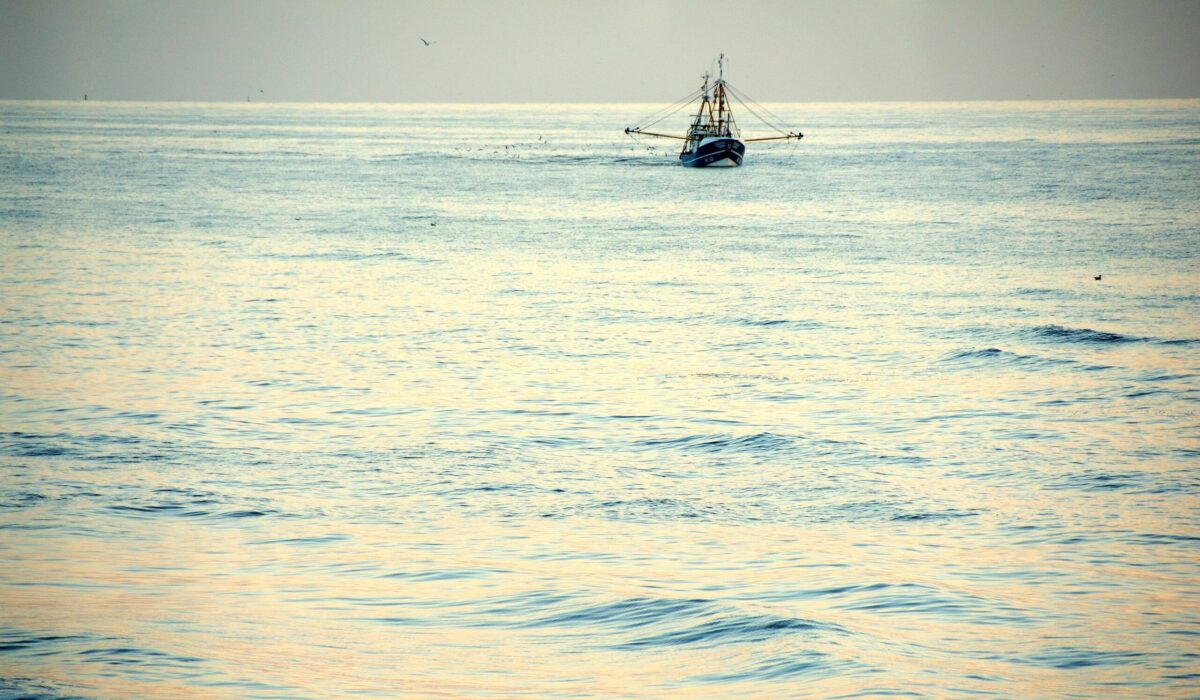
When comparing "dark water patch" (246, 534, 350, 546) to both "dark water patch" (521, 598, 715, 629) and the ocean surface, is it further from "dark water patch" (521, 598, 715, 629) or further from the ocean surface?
"dark water patch" (521, 598, 715, 629)

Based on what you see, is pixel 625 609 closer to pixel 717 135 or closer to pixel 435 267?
pixel 435 267

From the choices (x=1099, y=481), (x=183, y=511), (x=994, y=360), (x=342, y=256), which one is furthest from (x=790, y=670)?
(x=342, y=256)

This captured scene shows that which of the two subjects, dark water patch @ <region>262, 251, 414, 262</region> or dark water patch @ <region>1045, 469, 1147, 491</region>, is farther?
dark water patch @ <region>262, 251, 414, 262</region>

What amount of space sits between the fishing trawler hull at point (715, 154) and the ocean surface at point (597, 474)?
251 ft

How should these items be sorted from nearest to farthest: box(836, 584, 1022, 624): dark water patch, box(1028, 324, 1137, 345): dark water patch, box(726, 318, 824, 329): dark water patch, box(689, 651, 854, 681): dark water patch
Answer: box(689, 651, 854, 681): dark water patch
box(836, 584, 1022, 624): dark water patch
box(1028, 324, 1137, 345): dark water patch
box(726, 318, 824, 329): dark water patch

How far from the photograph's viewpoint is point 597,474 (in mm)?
20516

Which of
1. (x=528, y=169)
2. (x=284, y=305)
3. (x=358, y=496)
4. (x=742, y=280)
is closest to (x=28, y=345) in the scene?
(x=284, y=305)

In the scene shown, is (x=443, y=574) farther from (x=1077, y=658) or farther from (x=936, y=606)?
(x=1077, y=658)

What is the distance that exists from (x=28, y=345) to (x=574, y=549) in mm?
20422

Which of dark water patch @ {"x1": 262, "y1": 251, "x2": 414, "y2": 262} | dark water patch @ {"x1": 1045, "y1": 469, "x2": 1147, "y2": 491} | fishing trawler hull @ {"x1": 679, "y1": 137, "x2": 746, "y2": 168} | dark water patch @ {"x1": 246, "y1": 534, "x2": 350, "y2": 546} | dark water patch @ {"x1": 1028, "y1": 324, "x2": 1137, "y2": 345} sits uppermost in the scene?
fishing trawler hull @ {"x1": 679, "y1": 137, "x2": 746, "y2": 168}

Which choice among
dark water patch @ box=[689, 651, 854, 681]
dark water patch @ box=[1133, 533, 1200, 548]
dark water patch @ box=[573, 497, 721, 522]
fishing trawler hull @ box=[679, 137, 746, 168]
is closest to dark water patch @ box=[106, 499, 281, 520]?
Answer: dark water patch @ box=[573, 497, 721, 522]

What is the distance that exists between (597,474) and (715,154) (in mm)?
112144

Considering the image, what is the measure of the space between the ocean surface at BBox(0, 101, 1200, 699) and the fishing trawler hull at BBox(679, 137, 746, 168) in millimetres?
76495

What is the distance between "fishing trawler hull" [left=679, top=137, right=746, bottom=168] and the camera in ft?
424
